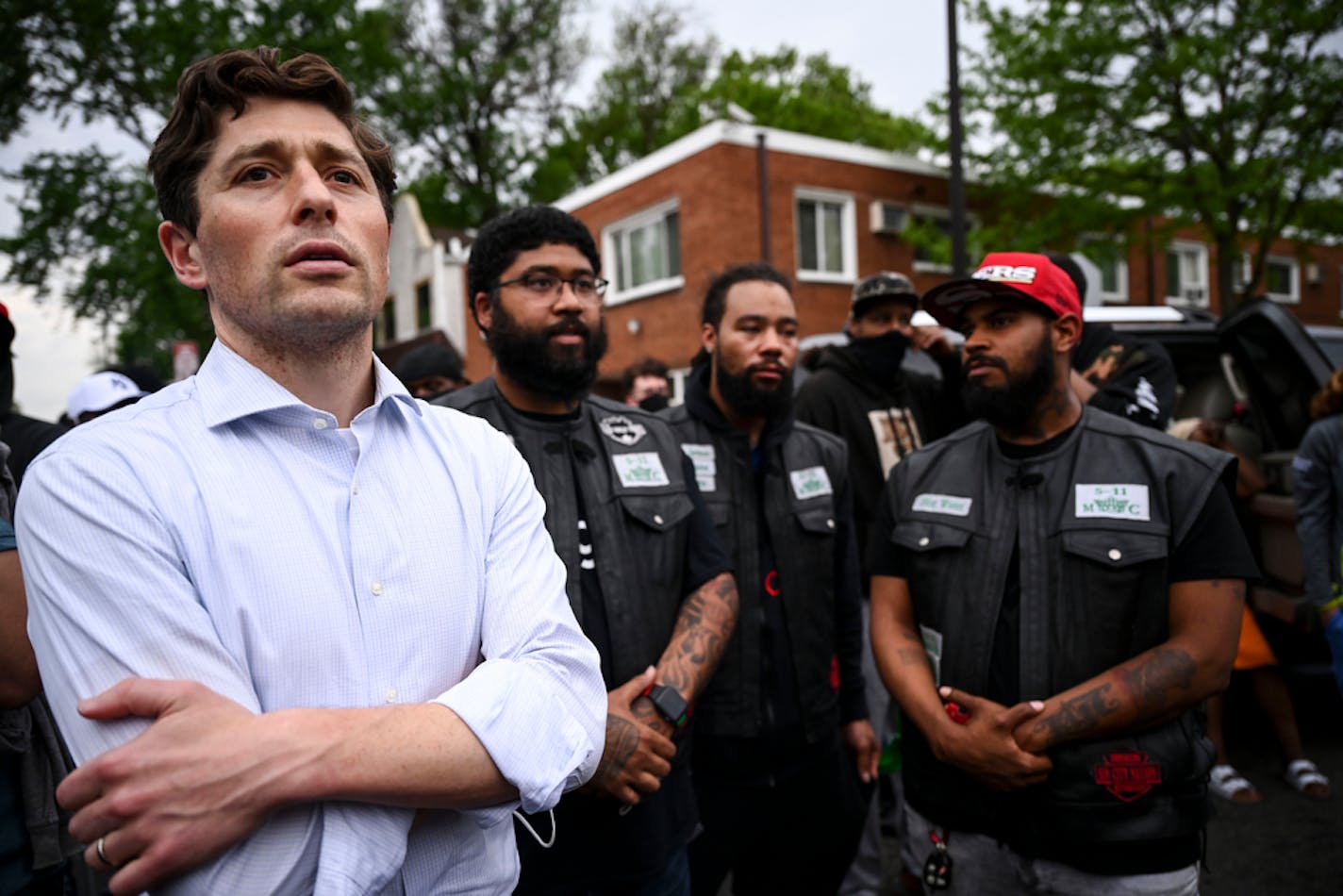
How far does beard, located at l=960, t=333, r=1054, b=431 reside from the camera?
2637mm

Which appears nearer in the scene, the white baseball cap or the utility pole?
the white baseball cap

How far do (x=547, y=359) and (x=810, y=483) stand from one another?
45.3 inches

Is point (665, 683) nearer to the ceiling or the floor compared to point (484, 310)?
nearer to the floor

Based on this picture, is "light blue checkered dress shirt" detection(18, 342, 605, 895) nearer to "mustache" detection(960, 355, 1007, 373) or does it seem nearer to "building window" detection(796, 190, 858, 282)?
"mustache" detection(960, 355, 1007, 373)

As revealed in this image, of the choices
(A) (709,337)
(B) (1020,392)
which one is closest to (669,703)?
(B) (1020,392)

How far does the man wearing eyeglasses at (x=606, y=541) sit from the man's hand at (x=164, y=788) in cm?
107

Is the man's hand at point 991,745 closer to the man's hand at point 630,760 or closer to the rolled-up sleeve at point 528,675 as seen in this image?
the man's hand at point 630,760

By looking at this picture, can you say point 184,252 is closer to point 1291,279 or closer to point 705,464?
point 705,464

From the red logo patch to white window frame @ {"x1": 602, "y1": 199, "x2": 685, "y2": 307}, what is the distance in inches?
592

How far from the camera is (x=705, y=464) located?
3.20 metres

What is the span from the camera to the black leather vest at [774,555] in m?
2.96

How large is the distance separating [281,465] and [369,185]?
0.56m

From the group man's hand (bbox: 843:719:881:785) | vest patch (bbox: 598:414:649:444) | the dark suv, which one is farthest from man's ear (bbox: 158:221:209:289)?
the dark suv

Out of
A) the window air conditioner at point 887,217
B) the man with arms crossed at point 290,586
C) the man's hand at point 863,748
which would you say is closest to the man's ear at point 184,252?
the man with arms crossed at point 290,586
